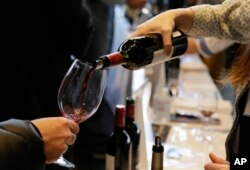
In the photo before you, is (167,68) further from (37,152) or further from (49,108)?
(37,152)

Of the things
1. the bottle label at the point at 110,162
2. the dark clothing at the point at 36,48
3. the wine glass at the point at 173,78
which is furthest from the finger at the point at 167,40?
the wine glass at the point at 173,78

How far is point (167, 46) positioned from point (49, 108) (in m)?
0.88

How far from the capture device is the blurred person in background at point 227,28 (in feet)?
3.42

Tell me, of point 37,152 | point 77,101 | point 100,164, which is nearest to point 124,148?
point 77,101

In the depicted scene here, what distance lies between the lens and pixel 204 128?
1.79m

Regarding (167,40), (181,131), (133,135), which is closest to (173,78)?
(181,131)

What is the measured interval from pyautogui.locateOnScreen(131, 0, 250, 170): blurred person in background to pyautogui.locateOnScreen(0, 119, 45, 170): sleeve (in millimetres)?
364

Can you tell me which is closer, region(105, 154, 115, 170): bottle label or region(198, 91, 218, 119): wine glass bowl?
region(105, 154, 115, 170): bottle label

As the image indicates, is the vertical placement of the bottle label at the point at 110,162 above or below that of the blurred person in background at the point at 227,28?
below

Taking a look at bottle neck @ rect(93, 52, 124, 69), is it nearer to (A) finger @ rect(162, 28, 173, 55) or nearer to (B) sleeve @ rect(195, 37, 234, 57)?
(A) finger @ rect(162, 28, 173, 55)

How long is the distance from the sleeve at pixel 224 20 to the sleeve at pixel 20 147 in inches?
19.2

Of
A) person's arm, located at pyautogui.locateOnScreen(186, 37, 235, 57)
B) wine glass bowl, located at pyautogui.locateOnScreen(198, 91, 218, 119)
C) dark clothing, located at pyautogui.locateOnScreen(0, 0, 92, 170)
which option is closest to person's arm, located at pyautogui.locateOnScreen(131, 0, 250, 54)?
dark clothing, located at pyautogui.locateOnScreen(0, 0, 92, 170)

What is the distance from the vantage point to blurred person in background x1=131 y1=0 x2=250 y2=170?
1.04 metres

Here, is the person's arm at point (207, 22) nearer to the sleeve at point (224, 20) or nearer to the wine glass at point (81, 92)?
the sleeve at point (224, 20)
